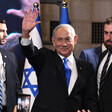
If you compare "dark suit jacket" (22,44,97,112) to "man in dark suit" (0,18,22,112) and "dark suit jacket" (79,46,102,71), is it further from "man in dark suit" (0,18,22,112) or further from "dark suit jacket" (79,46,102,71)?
"man in dark suit" (0,18,22,112)

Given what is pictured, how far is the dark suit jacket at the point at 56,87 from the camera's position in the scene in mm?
2930

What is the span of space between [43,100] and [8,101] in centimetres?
133

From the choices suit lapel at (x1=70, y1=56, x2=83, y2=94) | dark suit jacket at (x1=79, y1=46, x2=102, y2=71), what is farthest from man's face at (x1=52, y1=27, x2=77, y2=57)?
dark suit jacket at (x1=79, y1=46, x2=102, y2=71)

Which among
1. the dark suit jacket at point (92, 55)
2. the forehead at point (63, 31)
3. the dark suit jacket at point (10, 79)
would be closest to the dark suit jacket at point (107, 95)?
the forehead at point (63, 31)

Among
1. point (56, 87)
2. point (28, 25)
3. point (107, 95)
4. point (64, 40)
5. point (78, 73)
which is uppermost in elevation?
point (28, 25)

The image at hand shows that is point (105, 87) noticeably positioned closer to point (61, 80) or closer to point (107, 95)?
point (107, 95)

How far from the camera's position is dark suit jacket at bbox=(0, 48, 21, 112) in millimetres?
4195

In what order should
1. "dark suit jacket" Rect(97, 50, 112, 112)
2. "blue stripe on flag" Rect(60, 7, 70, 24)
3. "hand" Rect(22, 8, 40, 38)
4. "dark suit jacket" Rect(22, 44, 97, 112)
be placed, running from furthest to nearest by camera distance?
1. "blue stripe on flag" Rect(60, 7, 70, 24)
2. "dark suit jacket" Rect(97, 50, 112, 112)
3. "dark suit jacket" Rect(22, 44, 97, 112)
4. "hand" Rect(22, 8, 40, 38)

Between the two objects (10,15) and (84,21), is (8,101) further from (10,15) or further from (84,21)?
(84,21)

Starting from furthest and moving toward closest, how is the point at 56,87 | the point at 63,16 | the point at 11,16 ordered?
the point at 63,16 → the point at 11,16 → the point at 56,87

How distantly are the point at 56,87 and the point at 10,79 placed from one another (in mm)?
1462

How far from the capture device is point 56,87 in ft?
9.68

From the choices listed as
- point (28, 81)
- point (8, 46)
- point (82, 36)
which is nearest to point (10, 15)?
point (8, 46)

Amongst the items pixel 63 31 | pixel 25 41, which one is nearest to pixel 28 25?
pixel 25 41
